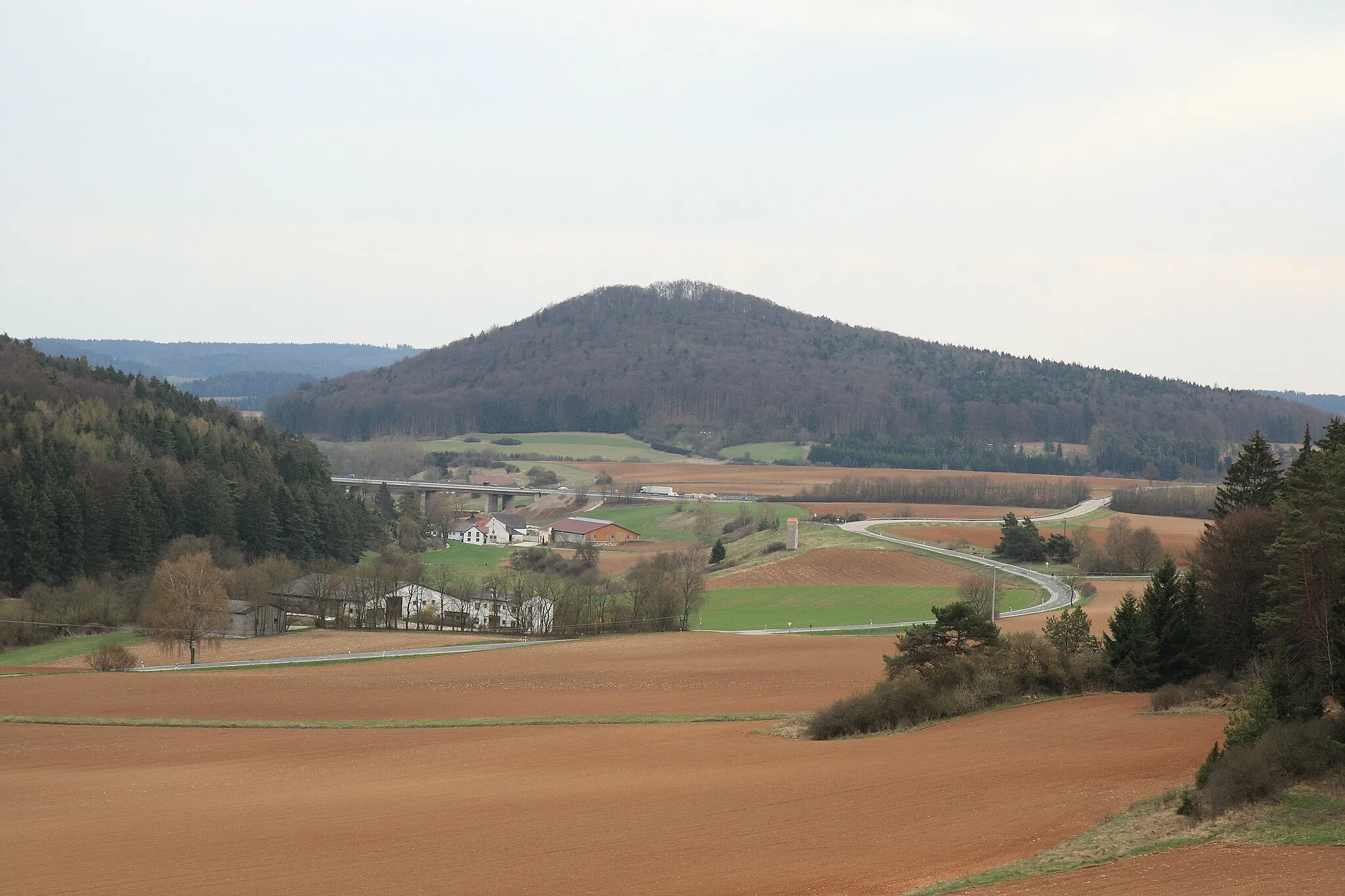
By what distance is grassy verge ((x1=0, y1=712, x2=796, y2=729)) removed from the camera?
36406 mm

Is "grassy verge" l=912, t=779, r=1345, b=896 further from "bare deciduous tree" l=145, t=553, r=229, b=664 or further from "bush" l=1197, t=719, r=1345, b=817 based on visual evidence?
"bare deciduous tree" l=145, t=553, r=229, b=664

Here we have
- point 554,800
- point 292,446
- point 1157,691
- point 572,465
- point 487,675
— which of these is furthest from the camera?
point 572,465

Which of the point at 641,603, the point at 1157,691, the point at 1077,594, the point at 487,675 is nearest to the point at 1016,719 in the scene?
the point at 1157,691

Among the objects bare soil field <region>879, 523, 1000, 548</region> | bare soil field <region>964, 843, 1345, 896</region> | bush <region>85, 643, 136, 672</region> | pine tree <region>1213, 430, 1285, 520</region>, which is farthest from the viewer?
bare soil field <region>879, 523, 1000, 548</region>

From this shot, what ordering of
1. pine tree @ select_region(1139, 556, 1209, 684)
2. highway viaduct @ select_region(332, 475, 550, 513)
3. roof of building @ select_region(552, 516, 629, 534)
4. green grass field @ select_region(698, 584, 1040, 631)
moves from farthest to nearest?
highway viaduct @ select_region(332, 475, 550, 513) < roof of building @ select_region(552, 516, 629, 534) < green grass field @ select_region(698, 584, 1040, 631) < pine tree @ select_region(1139, 556, 1209, 684)

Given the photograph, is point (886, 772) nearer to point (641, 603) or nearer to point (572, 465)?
point (641, 603)

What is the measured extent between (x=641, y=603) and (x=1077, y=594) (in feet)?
77.2

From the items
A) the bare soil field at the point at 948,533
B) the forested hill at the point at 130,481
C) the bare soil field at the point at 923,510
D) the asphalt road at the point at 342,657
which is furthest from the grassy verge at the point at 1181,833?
the bare soil field at the point at 923,510

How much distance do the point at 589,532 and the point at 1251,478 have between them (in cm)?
7290

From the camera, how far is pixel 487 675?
47.3 meters

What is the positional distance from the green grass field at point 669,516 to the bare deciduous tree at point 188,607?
51328 millimetres

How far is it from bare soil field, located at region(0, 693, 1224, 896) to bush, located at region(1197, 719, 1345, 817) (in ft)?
6.12

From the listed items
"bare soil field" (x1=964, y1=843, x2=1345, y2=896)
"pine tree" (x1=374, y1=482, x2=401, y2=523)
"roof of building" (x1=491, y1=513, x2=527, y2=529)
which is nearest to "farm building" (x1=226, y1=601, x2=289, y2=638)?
"pine tree" (x1=374, y1=482, x2=401, y2=523)

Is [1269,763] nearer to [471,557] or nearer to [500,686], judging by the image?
[500,686]
